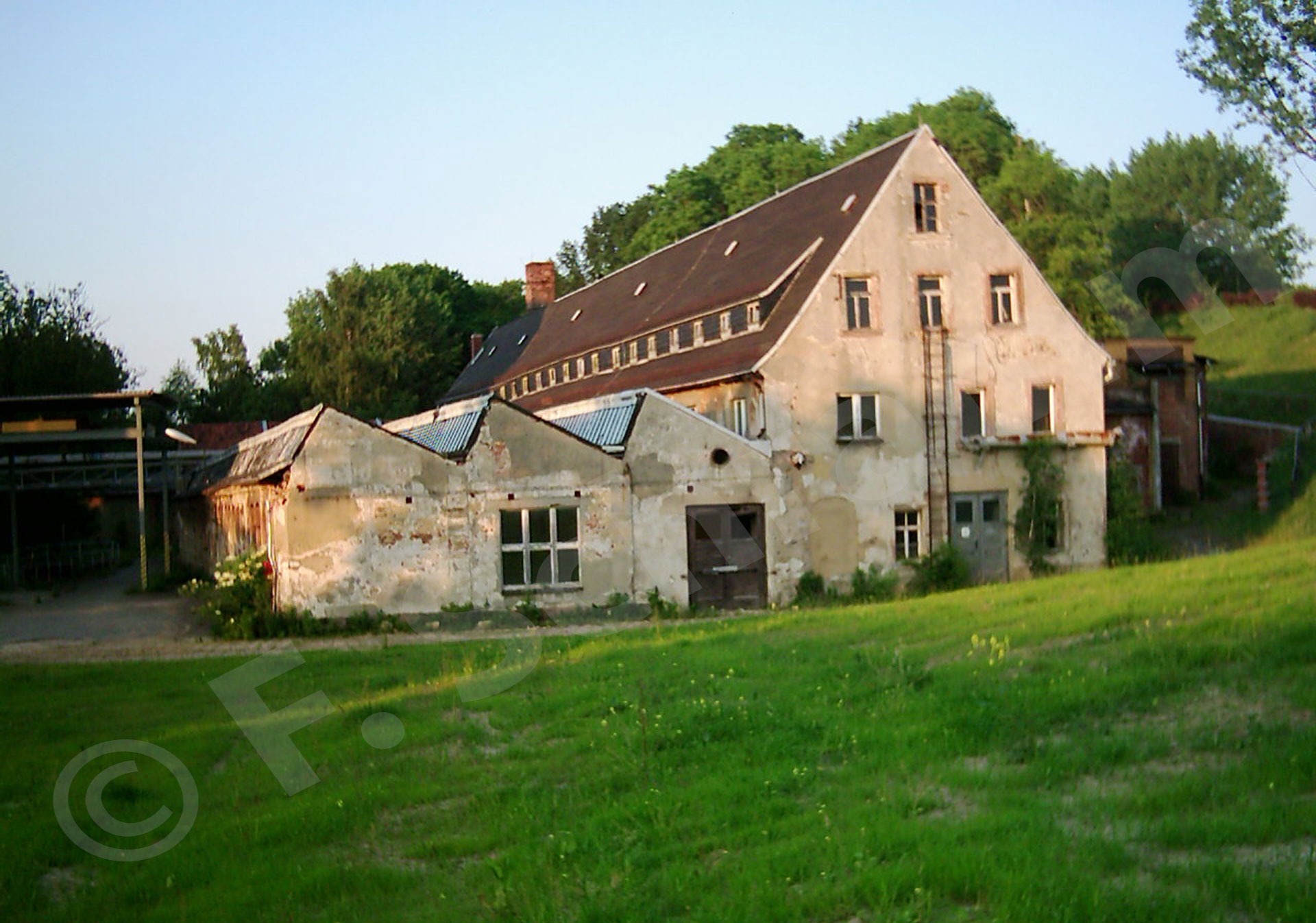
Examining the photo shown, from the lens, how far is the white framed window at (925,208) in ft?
97.2

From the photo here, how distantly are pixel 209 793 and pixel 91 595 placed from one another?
24116mm

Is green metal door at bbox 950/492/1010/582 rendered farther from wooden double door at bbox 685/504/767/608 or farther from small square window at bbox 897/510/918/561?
wooden double door at bbox 685/504/767/608

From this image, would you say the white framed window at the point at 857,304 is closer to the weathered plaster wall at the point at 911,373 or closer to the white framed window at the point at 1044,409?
the weathered plaster wall at the point at 911,373

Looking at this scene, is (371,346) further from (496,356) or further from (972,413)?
(972,413)

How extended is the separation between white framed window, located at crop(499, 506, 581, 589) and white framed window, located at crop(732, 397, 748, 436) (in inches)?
229

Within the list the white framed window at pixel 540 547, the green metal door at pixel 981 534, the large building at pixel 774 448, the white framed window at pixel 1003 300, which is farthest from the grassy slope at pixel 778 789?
the white framed window at pixel 1003 300

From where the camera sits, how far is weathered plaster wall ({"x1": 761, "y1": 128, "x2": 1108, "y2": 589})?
91.9 ft

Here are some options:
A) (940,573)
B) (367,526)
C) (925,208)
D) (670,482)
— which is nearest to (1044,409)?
(940,573)

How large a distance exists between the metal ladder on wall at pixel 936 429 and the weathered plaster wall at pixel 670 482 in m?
5.31

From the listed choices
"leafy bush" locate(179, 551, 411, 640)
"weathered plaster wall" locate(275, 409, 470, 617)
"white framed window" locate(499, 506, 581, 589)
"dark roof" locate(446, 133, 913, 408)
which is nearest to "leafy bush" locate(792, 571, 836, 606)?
"dark roof" locate(446, 133, 913, 408)

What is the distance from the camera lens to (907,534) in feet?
94.6

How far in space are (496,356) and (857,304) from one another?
3061 centimetres

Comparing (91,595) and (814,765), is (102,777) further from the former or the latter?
(91,595)

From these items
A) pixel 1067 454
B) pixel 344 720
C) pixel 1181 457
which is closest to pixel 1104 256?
pixel 1181 457
